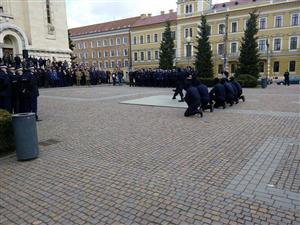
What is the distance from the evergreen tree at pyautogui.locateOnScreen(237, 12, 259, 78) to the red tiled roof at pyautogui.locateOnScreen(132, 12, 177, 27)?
31494 millimetres

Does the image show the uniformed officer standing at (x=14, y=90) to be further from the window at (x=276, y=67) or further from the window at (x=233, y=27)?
the window at (x=233, y=27)

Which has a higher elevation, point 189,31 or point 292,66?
point 189,31

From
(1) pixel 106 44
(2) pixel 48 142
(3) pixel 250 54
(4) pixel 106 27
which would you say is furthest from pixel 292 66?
(2) pixel 48 142

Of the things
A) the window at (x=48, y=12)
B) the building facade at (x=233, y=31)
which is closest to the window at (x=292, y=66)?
the building facade at (x=233, y=31)

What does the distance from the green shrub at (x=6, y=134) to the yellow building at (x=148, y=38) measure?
66033mm

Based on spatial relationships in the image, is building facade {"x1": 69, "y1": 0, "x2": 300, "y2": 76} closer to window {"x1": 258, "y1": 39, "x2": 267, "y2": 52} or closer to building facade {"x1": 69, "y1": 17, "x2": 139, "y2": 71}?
window {"x1": 258, "y1": 39, "x2": 267, "y2": 52}

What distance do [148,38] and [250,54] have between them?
39.2 metres

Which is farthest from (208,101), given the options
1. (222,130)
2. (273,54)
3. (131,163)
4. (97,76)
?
(273,54)

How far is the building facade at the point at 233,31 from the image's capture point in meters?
53.2

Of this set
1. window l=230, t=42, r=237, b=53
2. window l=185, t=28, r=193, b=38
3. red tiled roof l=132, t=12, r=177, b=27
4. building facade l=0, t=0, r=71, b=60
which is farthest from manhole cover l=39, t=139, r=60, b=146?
red tiled roof l=132, t=12, r=177, b=27

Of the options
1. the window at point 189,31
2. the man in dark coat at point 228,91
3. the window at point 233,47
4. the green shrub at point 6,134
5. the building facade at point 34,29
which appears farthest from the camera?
the window at point 189,31

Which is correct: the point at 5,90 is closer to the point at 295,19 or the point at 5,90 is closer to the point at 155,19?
the point at 295,19

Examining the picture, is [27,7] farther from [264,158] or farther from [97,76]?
[264,158]

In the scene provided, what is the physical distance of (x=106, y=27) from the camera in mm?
83438
